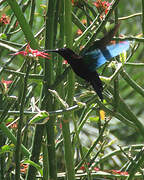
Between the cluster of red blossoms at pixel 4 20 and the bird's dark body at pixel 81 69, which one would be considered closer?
the bird's dark body at pixel 81 69

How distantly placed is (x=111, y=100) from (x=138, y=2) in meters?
1.18

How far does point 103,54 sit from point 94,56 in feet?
0.08

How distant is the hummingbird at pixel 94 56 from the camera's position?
0.84 metres

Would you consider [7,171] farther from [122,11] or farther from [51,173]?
[122,11]

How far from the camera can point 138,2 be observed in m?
2.07

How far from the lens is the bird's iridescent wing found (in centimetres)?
86

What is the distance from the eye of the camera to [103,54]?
885mm

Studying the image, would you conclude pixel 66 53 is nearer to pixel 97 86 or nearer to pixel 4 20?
pixel 97 86

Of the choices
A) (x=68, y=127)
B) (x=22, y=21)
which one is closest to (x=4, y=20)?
(x=22, y=21)

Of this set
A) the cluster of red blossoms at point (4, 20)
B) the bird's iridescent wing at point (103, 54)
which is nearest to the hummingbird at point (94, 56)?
the bird's iridescent wing at point (103, 54)

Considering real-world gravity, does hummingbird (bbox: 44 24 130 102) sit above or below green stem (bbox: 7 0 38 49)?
below

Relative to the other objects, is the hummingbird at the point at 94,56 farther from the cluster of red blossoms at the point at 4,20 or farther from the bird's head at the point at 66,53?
the cluster of red blossoms at the point at 4,20

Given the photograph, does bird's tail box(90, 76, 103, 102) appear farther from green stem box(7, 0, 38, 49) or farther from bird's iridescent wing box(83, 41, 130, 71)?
green stem box(7, 0, 38, 49)

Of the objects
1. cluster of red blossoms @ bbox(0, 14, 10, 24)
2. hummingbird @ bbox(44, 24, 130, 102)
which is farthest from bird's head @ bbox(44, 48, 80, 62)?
→ cluster of red blossoms @ bbox(0, 14, 10, 24)
